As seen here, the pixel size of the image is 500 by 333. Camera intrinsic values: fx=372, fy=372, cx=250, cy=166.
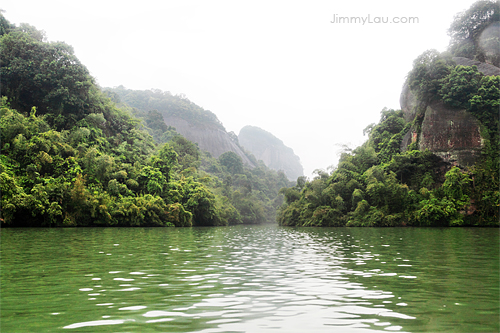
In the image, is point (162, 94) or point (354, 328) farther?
point (162, 94)

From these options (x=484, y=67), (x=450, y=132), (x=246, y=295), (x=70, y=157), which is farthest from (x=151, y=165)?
(x=484, y=67)

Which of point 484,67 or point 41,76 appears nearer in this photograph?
point 41,76

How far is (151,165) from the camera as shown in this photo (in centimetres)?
4175

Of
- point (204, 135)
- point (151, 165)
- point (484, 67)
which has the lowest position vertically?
point (151, 165)

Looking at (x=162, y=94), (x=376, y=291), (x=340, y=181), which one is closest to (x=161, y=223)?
(x=340, y=181)

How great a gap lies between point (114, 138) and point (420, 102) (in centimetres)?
3742

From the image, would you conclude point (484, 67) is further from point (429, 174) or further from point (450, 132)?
point (429, 174)

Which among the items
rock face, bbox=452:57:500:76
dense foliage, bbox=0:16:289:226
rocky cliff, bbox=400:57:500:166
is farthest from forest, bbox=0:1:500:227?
rock face, bbox=452:57:500:76

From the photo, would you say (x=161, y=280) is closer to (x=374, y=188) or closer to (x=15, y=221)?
(x=15, y=221)

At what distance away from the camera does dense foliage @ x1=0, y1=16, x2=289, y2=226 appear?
2912 centimetres

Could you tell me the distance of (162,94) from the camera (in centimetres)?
15388

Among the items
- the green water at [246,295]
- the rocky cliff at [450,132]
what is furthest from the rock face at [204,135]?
the green water at [246,295]

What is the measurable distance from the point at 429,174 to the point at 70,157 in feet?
120

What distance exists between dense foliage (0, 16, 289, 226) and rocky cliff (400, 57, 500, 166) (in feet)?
86.0
